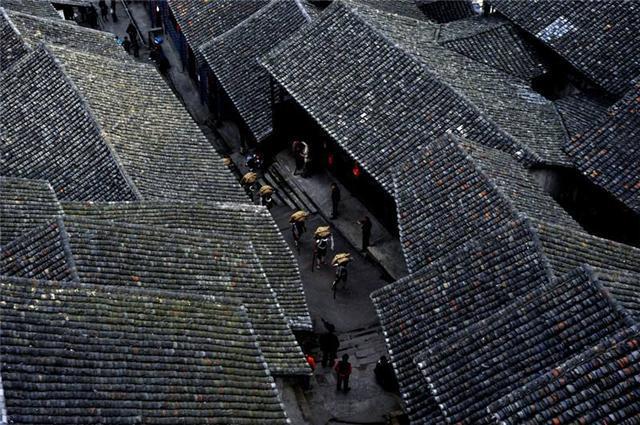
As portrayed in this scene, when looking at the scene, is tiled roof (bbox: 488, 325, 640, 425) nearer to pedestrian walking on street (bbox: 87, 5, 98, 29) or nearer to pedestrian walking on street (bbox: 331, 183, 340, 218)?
pedestrian walking on street (bbox: 331, 183, 340, 218)

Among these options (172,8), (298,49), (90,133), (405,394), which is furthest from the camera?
(172,8)

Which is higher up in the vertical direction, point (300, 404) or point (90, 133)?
point (90, 133)

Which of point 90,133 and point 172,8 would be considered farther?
point 172,8

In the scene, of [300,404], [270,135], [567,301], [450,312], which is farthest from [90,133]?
[567,301]

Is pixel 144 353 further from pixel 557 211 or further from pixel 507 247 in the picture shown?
pixel 557 211

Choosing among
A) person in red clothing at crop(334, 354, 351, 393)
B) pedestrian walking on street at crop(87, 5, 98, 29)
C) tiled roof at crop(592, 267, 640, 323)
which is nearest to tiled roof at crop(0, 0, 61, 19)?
pedestrian walking on street at crop(87, 5, 98, 29)

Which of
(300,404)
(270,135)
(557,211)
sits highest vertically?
(557,211)

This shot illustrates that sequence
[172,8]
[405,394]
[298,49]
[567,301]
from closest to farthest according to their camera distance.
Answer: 1. [567,301]
2. [405,394]
3. [298,49]
4. [172,8]

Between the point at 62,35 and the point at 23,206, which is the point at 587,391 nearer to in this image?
the point at 23,206
